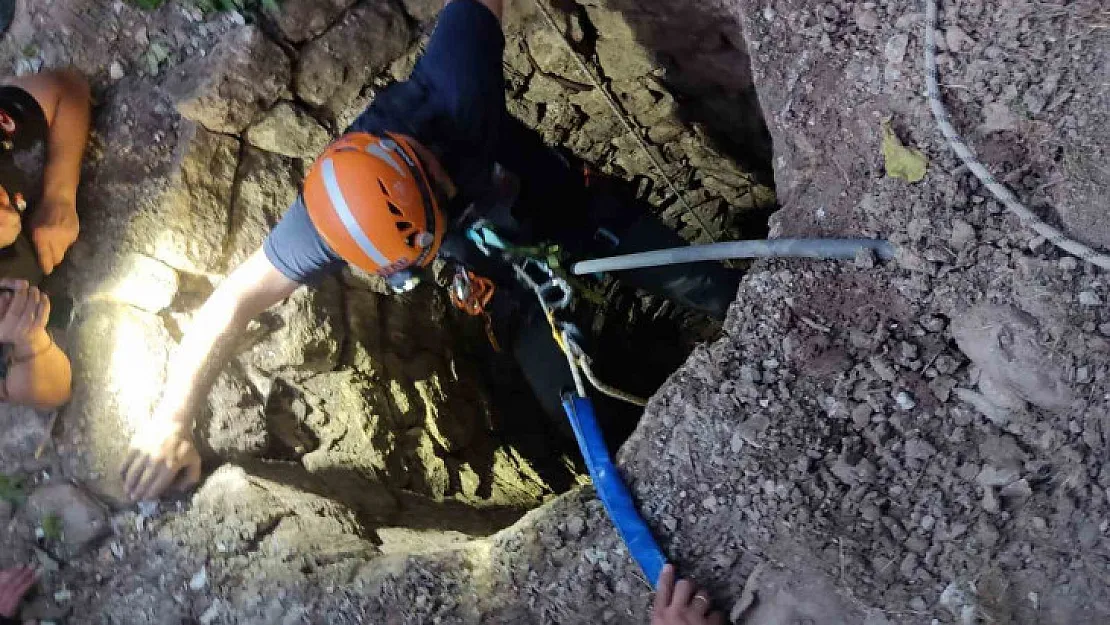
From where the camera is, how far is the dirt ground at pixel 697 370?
56.8 inches

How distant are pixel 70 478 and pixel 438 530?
120 centimetres

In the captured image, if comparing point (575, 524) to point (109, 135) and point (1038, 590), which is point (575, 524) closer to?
point (1038, 590)

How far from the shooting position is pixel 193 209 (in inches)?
100

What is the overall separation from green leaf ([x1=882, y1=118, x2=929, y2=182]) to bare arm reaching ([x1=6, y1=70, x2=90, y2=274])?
8.04ft

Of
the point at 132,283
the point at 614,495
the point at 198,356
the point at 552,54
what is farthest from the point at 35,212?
the point at 614,495

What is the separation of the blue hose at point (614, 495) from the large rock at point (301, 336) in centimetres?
122

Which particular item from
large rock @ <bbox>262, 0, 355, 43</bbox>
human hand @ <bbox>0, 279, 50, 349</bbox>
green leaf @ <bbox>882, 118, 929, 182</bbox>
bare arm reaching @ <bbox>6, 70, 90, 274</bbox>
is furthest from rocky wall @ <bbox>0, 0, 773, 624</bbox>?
green leaf @ <bbox>882, 118, 929, 182</bbox>

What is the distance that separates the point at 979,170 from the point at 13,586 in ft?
9.20

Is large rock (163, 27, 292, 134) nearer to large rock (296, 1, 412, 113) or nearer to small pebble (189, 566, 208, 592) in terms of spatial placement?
large rock (296, 1, 412, 113)

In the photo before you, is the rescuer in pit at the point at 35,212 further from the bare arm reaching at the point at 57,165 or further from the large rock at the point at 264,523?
the large rock at the point at 264,523

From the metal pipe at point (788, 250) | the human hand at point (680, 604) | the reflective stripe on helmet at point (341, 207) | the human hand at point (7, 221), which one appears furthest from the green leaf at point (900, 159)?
the human hand at point (7, 221)

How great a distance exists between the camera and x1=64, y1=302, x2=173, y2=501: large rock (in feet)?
7.62

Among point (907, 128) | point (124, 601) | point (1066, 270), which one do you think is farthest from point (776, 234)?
point (124, 601)

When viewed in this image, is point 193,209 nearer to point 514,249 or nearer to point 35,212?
point 35,212
